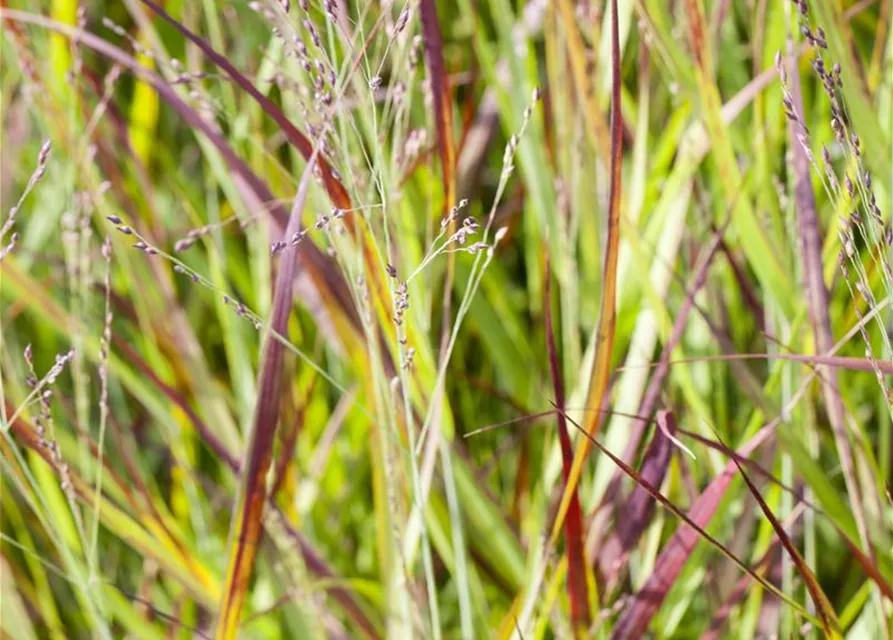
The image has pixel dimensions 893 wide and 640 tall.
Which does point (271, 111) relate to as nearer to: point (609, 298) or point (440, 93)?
point (440, 93)

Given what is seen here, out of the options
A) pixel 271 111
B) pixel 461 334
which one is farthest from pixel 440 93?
pixel 461 334

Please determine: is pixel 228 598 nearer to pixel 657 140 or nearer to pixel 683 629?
pixel 683 629

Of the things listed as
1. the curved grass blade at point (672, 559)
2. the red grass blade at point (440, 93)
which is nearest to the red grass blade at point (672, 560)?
the curved grass blade at point (672, 559)

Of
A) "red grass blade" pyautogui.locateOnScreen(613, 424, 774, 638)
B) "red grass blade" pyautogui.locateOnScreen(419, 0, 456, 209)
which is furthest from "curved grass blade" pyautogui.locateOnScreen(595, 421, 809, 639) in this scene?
"red grass blade" pyautogui.locateOnScreen(419, 0, 456, 209)

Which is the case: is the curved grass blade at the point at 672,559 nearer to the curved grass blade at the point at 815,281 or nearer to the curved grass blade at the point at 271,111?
the curved grass blade at the point at 815,281

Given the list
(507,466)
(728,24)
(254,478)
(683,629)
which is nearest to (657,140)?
(728,24)

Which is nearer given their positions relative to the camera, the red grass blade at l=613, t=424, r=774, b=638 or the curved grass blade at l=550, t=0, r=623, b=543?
the curved grass blade at l=550, t=0, r=623, b=543

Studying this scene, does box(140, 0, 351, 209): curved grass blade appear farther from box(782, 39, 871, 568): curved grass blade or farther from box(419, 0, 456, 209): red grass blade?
box(782, 39, 871, 568): curved grass blade

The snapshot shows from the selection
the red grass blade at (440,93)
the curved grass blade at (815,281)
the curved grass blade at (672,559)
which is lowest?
the curved grass blade at (672,559)
